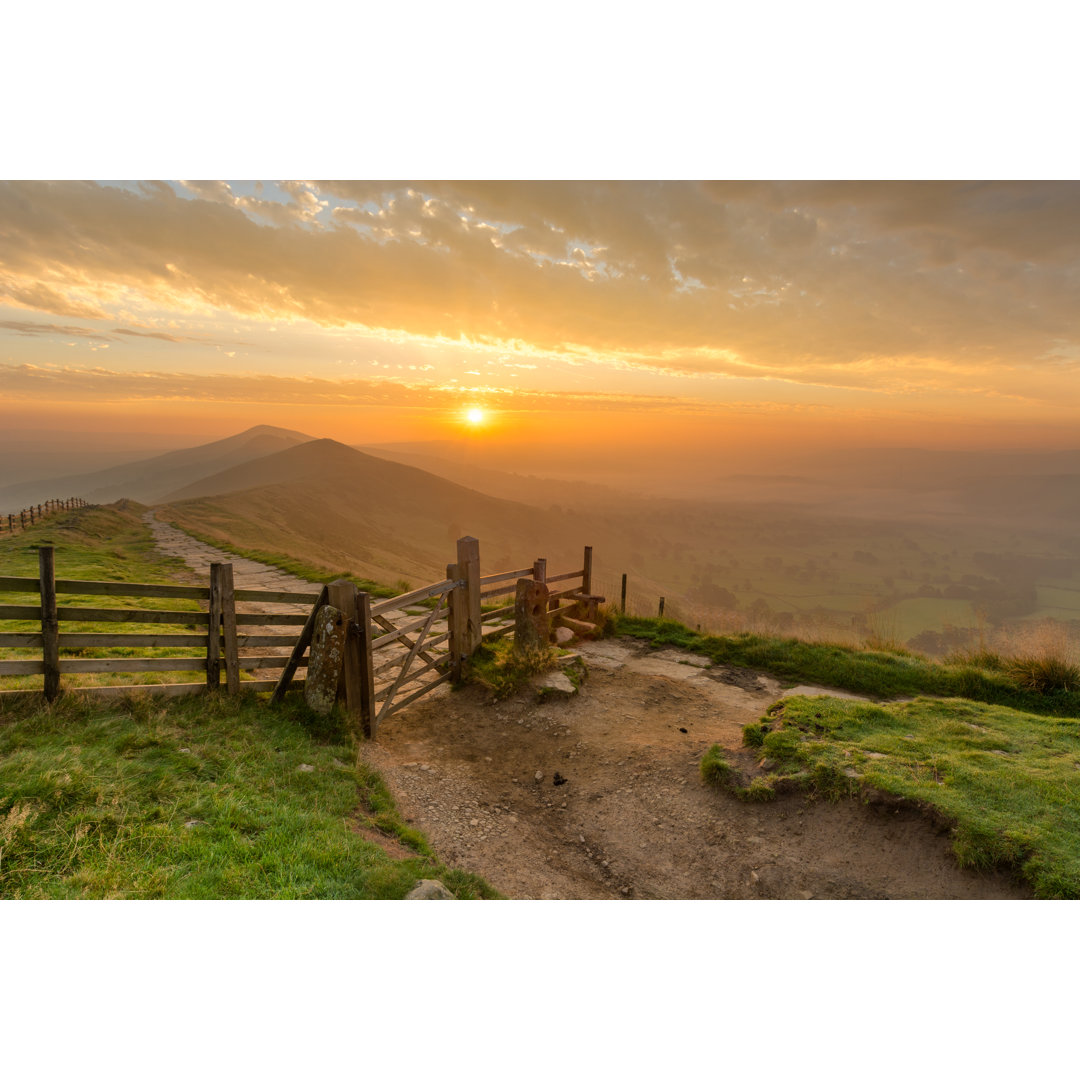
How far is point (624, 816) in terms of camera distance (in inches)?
216

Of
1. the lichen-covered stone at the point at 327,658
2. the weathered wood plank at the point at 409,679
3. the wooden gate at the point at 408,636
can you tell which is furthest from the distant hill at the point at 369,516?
the lichen-covered stone at the point at 327,658

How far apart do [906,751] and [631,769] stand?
9.76 feet

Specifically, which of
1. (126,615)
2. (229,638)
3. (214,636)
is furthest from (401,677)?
(126,615)

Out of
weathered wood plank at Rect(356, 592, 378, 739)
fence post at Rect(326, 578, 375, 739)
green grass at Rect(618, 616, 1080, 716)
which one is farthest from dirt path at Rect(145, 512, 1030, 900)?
green grass at Rect(618, 616, 1080, 716)

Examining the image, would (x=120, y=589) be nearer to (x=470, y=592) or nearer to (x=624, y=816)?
(x=470, y=592)

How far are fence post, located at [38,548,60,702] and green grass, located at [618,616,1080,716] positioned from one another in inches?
364

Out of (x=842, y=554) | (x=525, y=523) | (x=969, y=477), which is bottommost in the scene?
(x=842, y=554)

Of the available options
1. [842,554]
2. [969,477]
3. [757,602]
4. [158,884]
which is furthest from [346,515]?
[969,477]

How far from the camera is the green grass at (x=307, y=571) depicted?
13.6 meters

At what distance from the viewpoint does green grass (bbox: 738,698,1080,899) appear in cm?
416

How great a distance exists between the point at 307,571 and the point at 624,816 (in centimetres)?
1264

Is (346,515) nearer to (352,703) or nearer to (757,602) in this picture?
(757,602)

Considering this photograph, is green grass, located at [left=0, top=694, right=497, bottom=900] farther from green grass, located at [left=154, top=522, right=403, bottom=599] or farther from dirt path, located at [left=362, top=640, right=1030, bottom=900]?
green grass, located at [left=154, top=522, right=403, bottom=599]

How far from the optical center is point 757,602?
67812 mm
